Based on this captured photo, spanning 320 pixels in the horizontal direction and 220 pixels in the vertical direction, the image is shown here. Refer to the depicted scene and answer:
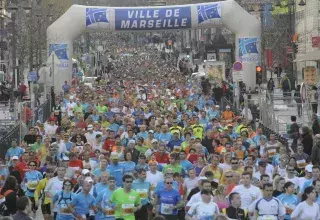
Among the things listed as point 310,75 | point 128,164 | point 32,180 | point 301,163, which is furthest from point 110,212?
point 310,75

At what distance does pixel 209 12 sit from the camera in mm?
46219

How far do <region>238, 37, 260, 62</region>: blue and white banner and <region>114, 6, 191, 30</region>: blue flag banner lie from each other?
8.37ft

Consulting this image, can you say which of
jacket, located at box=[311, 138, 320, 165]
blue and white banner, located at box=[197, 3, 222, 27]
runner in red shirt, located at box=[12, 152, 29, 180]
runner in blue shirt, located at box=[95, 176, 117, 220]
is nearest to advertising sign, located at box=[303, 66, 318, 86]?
blue and white banner, located at box=[197, 3, 222, 27]

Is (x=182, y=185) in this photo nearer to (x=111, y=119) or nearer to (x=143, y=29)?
(x=111, y=119)

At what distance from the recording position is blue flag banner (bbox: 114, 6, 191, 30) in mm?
46594

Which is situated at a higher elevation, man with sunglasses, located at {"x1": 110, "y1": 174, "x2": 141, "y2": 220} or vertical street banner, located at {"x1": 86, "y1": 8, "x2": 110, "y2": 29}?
vertical street banner, located at {"x1": 86, "y1": 8, "x2": 110, "y2": 29}

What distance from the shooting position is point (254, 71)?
47.7 metres

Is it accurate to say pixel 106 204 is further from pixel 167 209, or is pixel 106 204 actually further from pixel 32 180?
pixel 32 180

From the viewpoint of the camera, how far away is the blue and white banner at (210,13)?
4619cm

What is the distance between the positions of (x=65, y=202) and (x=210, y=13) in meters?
32.4

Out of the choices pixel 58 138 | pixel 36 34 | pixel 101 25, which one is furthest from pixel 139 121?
pixel 36 34

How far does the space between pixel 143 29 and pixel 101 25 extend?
1.95 meters

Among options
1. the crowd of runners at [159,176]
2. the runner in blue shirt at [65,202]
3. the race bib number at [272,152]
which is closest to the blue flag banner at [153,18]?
the crowd of runners at [159,176]

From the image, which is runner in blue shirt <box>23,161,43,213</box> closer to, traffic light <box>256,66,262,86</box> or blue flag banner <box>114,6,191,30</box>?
traffic light <box>256,66,262,86</box>
